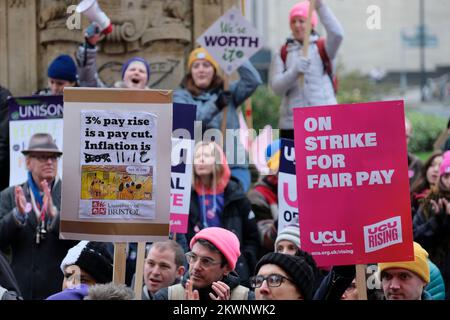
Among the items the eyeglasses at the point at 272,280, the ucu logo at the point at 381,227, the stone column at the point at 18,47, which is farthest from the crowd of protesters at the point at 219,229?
the stone column at the point at 18,47

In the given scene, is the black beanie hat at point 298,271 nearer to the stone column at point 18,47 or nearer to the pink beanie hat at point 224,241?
the pink beanie hat at point 224,241

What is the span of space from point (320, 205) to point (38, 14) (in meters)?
5.04

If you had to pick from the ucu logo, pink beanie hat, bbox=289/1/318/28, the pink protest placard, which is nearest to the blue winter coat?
pink beanie hat, bbox=289/1/318/28

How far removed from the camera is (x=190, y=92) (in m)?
10.8

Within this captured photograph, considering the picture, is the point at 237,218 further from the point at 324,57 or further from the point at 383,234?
the point at 383,234

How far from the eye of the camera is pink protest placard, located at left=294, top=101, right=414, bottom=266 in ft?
24.0

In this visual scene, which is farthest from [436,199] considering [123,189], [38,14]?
[38,14]

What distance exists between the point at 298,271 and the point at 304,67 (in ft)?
13.9

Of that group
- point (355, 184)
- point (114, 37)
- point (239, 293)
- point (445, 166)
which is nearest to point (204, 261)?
point (239, 293)

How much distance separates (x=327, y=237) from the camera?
24.0 feet

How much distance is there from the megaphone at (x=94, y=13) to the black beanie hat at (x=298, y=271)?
3108mm

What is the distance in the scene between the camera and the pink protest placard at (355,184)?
24.0 feet

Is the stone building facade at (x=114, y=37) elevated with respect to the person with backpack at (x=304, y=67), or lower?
elevated

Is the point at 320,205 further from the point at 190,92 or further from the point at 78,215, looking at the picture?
the point at 190,92
